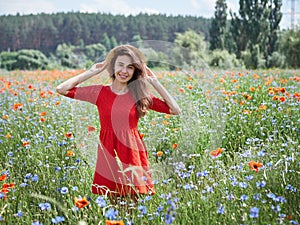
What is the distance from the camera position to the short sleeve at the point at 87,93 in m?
2.89

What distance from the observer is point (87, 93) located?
9.52ft

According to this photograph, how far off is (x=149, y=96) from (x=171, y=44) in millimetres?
436

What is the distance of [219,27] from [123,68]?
116 feet

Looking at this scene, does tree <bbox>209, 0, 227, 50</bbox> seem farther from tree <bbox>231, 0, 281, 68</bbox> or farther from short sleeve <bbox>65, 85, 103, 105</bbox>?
short sleeve <bbox>65, 85, 103, 105</bbox>

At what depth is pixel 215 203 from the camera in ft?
7.60

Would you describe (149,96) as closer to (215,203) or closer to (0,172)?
(215,203)

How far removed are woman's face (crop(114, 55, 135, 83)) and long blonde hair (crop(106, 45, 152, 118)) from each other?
0.03 m

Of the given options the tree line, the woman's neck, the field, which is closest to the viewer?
the field

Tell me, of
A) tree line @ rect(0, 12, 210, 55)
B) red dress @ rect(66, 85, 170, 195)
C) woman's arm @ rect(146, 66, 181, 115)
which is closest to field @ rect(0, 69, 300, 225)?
red dress @ rect(66, 85, 170, 195)

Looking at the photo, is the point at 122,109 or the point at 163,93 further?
the point at 163,93

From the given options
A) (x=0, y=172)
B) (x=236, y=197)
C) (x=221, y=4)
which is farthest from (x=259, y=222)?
(x=221, y=4)

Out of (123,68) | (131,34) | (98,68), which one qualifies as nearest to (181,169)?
Result: (123,68)

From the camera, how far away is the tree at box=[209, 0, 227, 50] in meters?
36.0

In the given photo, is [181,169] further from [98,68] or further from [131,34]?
[131,34]
